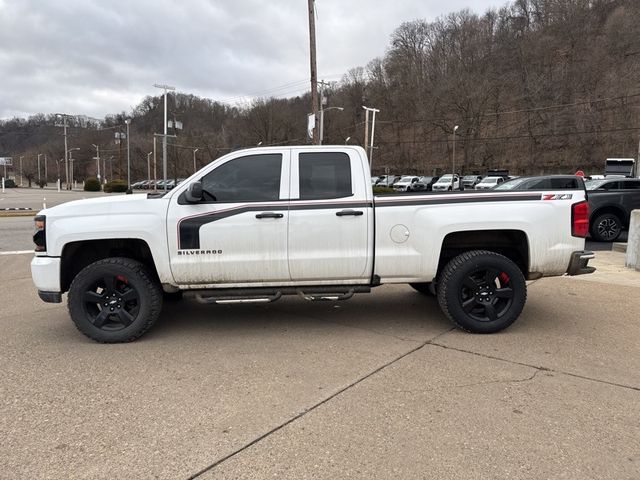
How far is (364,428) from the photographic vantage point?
3270mm

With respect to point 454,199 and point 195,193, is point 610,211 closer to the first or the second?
point 454,199

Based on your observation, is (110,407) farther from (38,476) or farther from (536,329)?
(536,329)

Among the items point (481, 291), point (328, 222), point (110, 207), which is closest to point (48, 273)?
point (110, 207)

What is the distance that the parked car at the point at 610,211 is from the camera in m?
12.8

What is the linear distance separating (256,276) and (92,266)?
1.60 meters

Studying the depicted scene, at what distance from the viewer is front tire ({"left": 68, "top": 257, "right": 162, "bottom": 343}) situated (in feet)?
16.0

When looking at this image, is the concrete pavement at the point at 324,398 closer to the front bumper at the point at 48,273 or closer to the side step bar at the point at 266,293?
the side step bar at the point at 266,293

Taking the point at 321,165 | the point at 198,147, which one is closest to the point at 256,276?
the point at 321,165

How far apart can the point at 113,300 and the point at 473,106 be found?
268 ft

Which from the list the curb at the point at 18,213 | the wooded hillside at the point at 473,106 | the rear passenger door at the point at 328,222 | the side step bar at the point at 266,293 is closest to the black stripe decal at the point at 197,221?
the rear passenger door at the point at 328,222

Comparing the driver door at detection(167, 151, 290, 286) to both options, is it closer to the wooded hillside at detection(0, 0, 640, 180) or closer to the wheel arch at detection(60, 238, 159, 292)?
the wheel arch at detection(60, 238, 159, 292)

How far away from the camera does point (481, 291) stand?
17.1 feet

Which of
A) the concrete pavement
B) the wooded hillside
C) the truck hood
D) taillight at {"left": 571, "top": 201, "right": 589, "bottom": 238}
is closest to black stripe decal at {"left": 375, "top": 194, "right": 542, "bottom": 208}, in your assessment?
taillight at {"left": 571, "top": 201, "right": 589, "bottom": 238}

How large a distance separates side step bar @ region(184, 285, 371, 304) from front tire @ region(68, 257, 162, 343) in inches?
17.4
